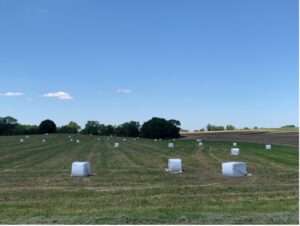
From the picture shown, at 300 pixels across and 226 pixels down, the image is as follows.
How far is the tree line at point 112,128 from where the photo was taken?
12138 cm

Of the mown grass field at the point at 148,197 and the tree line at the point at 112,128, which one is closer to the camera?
the mown grass field at the point at 148,197

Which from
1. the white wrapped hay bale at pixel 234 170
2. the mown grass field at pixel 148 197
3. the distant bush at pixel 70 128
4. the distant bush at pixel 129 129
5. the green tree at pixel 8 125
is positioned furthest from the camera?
the distant bush at pixel 70 128

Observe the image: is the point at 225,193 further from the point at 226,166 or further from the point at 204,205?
the point at 226,166

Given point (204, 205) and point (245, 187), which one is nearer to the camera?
point (204, 205)

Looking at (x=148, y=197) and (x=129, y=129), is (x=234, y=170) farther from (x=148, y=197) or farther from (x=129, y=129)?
(x=129, y=129)

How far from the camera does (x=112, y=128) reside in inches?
5600

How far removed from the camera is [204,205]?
12.6m

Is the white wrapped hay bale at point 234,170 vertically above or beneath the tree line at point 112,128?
beneath

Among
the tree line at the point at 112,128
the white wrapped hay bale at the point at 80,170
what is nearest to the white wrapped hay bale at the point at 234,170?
the white wrapped hay bale at the point at 80,170

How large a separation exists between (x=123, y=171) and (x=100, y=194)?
7885mm

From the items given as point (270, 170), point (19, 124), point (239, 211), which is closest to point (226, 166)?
point (270, 170)

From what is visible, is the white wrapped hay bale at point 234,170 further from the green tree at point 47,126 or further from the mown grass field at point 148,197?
the green tree at point 47,126

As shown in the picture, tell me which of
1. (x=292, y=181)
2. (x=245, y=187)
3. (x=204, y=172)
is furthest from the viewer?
(x=204, y=172)

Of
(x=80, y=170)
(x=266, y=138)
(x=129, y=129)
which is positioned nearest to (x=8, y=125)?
(x=129, y=129)
